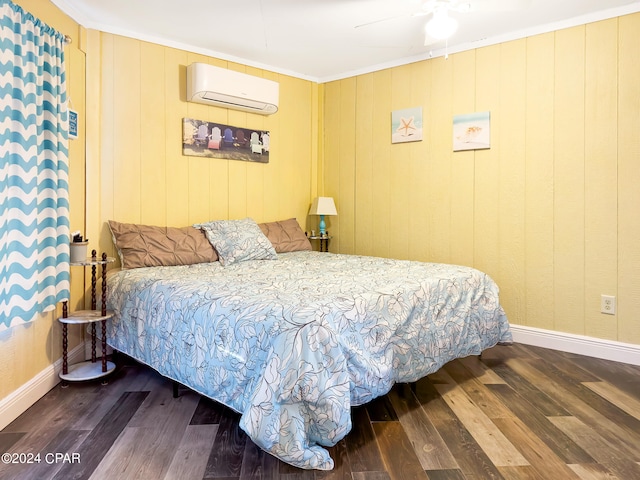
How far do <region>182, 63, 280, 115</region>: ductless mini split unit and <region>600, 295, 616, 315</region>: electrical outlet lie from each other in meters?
3.02

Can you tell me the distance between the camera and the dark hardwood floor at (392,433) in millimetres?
1646

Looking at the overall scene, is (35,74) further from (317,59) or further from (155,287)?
(317,59)

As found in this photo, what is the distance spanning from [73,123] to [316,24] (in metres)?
1.81

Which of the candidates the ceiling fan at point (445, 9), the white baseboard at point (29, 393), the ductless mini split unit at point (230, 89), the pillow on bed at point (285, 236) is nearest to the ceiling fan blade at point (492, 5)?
the ceiling fan at point (445, 9)

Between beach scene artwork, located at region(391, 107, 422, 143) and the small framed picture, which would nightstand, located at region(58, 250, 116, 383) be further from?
beach scene artwork, located at region(391, 107, 422, 143)

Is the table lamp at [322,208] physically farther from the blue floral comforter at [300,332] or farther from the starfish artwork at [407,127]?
the blue floral comforter at [300,332]

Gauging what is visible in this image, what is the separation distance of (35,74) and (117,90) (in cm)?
101

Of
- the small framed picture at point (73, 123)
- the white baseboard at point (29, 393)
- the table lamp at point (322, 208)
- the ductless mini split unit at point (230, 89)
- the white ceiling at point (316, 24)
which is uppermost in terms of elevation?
the white ceiling at point (316, 24)

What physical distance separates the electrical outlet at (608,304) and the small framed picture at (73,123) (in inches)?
147

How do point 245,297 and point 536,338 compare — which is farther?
point 536,338

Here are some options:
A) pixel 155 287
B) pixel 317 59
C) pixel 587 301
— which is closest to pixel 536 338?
pixel 587 301

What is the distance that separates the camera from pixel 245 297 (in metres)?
1.97

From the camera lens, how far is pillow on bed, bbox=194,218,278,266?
10.3ft

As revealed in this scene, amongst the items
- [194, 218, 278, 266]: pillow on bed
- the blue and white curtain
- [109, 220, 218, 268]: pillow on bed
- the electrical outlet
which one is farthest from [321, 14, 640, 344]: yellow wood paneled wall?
the blue and white curtain
